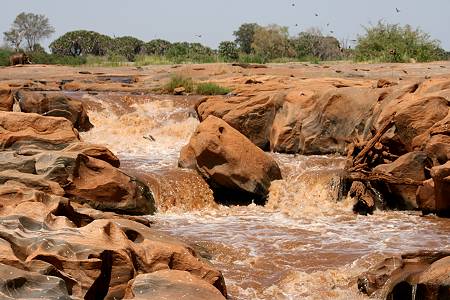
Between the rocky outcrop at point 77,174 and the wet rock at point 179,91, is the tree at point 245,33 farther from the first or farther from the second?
the rocky outcrop at point 77,174

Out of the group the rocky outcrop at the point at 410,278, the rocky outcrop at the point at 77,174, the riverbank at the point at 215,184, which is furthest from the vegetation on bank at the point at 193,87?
the rocky outcrop at the point at 410,278

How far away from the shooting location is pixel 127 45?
4128 centimetres

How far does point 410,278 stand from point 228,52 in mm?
26949

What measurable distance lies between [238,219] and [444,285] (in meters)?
4.84

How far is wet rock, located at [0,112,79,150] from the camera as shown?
1064 cm

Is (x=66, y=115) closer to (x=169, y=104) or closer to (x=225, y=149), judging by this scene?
(x=169, y=104)

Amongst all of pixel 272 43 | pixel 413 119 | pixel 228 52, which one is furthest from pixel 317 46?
pixel 413 119

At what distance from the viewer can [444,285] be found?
5.07 meters

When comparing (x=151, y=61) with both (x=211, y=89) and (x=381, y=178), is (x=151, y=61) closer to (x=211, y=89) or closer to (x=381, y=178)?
(x=211, y=89)

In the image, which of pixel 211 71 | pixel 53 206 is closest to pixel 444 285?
pixel 53 206

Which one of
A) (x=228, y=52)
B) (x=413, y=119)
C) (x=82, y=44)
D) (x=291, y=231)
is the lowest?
(x=291, y=231)

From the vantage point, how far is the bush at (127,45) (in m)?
39.2

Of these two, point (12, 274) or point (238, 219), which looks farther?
point (238, 219)

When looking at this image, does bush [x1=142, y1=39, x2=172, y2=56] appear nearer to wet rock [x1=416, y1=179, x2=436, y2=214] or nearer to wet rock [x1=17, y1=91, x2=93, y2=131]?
wet rock [x1=17, y1=91, x2=93, y2=131]
